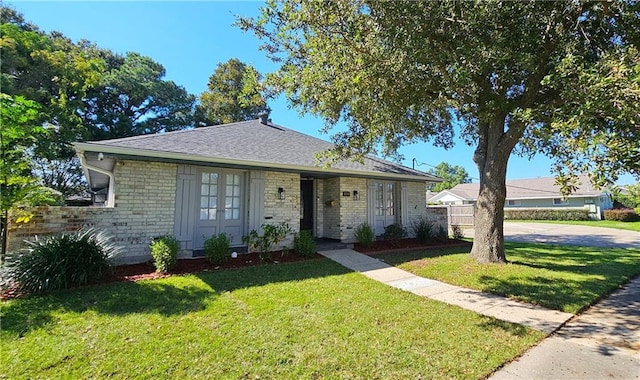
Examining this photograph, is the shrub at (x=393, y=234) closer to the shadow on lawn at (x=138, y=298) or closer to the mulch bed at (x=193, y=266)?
the mulch bed at (x=193, y=266)

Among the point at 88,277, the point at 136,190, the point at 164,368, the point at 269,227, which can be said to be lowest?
the point at 164,368

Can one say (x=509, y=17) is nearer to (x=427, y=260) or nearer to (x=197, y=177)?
(x=427, y=260)

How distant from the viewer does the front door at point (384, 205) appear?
37.8 ft

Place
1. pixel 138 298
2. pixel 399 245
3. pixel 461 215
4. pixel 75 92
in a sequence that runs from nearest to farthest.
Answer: pixel 138 298 → pixel 399 245 → pixel 75 92 → pixel 461 215

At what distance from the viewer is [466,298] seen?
5.28 m

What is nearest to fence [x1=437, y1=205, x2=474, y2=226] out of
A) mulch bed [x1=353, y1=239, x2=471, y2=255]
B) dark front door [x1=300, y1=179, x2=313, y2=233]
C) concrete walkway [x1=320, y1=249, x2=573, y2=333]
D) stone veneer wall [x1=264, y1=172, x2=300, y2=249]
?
mulch bed [x1=353, y1=239, x2=471, y2=255]

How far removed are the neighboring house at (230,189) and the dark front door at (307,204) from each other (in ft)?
0.13

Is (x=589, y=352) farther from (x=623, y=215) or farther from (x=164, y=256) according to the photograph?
(x=623, y=215)

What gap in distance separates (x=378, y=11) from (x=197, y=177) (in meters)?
→ 5.88

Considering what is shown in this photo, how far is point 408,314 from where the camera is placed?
4391 mm

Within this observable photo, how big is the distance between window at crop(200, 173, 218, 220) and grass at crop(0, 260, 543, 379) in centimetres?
283

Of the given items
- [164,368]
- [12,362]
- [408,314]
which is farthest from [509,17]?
[12,362]

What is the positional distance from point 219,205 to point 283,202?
1.93m

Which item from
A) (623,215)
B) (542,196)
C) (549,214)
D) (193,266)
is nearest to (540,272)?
(193,266)
